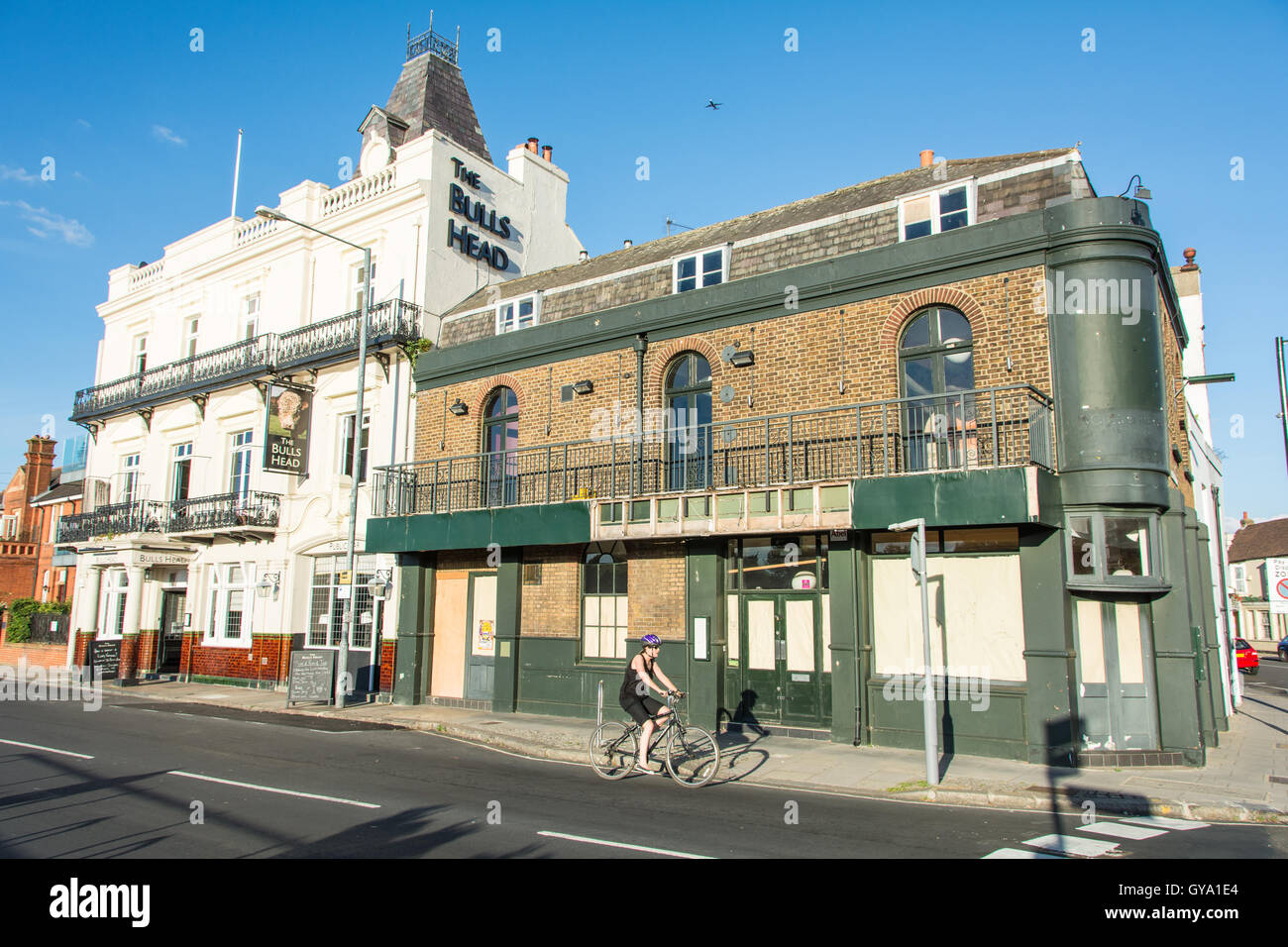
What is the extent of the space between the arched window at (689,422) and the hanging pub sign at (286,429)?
11.7 meters

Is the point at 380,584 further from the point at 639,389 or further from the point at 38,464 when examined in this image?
the point at 38,464

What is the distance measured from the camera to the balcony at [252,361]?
22.2m

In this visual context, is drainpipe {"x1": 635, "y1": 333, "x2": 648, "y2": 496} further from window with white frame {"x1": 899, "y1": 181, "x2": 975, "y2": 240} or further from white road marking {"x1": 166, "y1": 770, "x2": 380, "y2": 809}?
white road marking {"x1": 166, "y1": 770, "x2": 380, "y2": 809}

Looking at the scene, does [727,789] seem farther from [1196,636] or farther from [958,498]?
[1196,636]

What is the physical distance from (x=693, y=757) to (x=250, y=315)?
2307 centimetres

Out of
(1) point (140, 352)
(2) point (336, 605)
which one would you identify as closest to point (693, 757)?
(2) point (336, 605)

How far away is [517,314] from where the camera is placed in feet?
68.3

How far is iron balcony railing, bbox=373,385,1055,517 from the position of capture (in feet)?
42.2

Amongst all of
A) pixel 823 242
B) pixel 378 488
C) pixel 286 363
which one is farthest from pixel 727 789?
pixel 286 363

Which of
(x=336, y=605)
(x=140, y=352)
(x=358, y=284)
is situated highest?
(x=140, y=352)

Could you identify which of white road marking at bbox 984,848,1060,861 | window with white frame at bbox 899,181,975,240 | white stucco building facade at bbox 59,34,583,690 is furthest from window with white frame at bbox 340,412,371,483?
white road marking at bbox 984,848,1060,861

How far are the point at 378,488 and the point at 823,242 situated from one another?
40.0 ft

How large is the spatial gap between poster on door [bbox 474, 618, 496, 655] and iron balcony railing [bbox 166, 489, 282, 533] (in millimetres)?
8517
